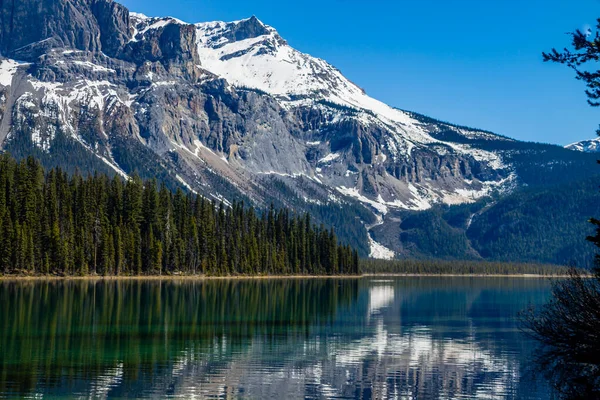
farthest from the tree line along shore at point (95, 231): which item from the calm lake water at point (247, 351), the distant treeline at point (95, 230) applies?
the calm lake water at point (247, 351)

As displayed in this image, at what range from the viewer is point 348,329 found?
3187 inches

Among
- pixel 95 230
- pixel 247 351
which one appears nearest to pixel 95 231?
pixel 95 230

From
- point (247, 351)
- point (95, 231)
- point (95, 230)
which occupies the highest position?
point (95, 230)

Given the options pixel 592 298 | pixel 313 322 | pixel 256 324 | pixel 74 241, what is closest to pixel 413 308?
pixel 313 322

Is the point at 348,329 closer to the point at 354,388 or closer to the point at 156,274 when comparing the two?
the point at 354,388

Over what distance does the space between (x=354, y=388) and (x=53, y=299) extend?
5978cm

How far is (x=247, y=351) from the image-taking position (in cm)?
6084

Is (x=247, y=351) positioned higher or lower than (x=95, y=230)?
lower

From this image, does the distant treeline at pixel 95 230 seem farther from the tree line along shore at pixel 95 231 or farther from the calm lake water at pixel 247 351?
the calm lake water at pixel 247 351

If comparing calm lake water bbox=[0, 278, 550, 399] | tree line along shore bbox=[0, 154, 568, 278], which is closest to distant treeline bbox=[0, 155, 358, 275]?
tree line along shore bbox=[0, 154, 568, 278]

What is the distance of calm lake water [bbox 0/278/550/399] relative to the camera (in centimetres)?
4606

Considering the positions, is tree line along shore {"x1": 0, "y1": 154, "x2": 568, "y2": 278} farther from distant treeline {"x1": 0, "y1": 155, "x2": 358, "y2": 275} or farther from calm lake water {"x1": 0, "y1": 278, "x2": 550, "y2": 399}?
calm lake water {"x1": 0, "y1": 278, "x2": 550, "y2": 399}

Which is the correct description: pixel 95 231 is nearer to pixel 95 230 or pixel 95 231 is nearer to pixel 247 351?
pixel 95 230

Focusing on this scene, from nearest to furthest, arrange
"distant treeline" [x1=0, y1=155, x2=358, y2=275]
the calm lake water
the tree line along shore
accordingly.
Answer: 1. the calm lake water
2. the tree line along shore
3. "distant treeline" [x1=0, y1=155, x2=358, y2=275]
